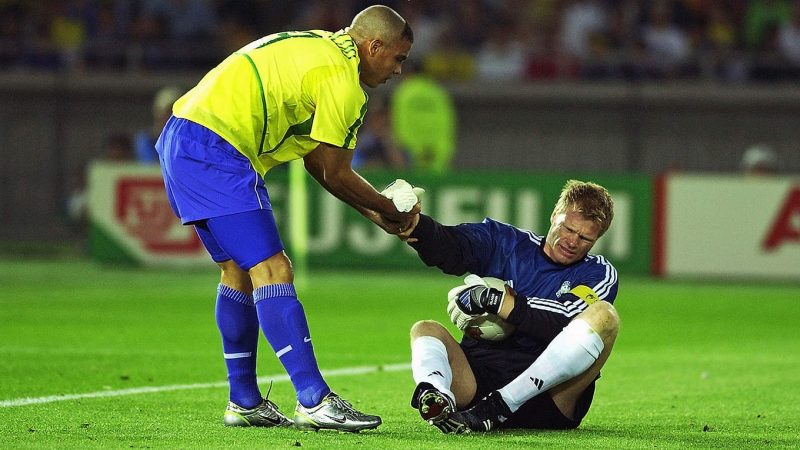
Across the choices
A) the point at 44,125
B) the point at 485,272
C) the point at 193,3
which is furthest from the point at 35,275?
the point at 485,272

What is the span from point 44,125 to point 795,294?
11.5 m

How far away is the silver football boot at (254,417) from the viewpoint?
21.5 feet

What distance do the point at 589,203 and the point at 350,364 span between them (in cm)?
350

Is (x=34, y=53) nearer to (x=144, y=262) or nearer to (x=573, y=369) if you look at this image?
(x=144, y=262)

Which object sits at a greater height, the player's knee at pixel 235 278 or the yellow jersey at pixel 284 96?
the yellow jersey at pixel 284 96

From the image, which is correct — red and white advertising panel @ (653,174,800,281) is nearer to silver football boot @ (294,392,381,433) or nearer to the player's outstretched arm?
the player's outstretched arm

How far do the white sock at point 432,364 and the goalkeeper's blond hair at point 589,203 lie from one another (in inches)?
31.3

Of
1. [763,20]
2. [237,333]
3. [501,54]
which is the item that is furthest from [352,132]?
[763,20]

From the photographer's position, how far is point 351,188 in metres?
6.38

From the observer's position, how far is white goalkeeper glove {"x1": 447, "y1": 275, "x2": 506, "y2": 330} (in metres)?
6.18

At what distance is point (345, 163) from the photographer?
6312 millimetres

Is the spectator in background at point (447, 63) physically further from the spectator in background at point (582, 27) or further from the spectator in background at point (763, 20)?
the spectator in background at point (763, 20)

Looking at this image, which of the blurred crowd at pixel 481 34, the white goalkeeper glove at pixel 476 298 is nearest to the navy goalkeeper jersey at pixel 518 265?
the white goalkeeper glove at pixel 476 298

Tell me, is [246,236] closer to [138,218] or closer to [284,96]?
[284,96]
